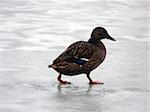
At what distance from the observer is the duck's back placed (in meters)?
8.66

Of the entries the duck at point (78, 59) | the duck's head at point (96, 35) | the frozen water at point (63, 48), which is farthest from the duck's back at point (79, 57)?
the frozen water at point (63, 48)

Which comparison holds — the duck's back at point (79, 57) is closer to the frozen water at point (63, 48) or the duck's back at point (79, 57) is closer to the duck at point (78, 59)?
the duck at point (78, 59)

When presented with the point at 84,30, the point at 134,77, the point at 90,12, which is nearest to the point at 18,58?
the point at 134,77

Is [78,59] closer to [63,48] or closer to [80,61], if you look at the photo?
[80,61]

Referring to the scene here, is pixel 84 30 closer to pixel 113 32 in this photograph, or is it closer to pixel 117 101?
pixel 113 32

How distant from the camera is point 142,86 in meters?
8.82

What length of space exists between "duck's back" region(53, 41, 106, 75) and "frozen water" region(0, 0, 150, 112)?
0.88 ft

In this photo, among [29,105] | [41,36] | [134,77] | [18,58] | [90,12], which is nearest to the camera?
[29,105]

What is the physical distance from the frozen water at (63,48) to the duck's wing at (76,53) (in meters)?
0.43

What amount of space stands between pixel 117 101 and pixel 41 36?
14.5ft

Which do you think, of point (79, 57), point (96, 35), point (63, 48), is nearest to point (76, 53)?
point (79, 57)

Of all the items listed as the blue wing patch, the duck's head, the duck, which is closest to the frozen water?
the duck

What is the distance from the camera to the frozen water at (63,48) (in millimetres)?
8078

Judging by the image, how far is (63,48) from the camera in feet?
36.8
